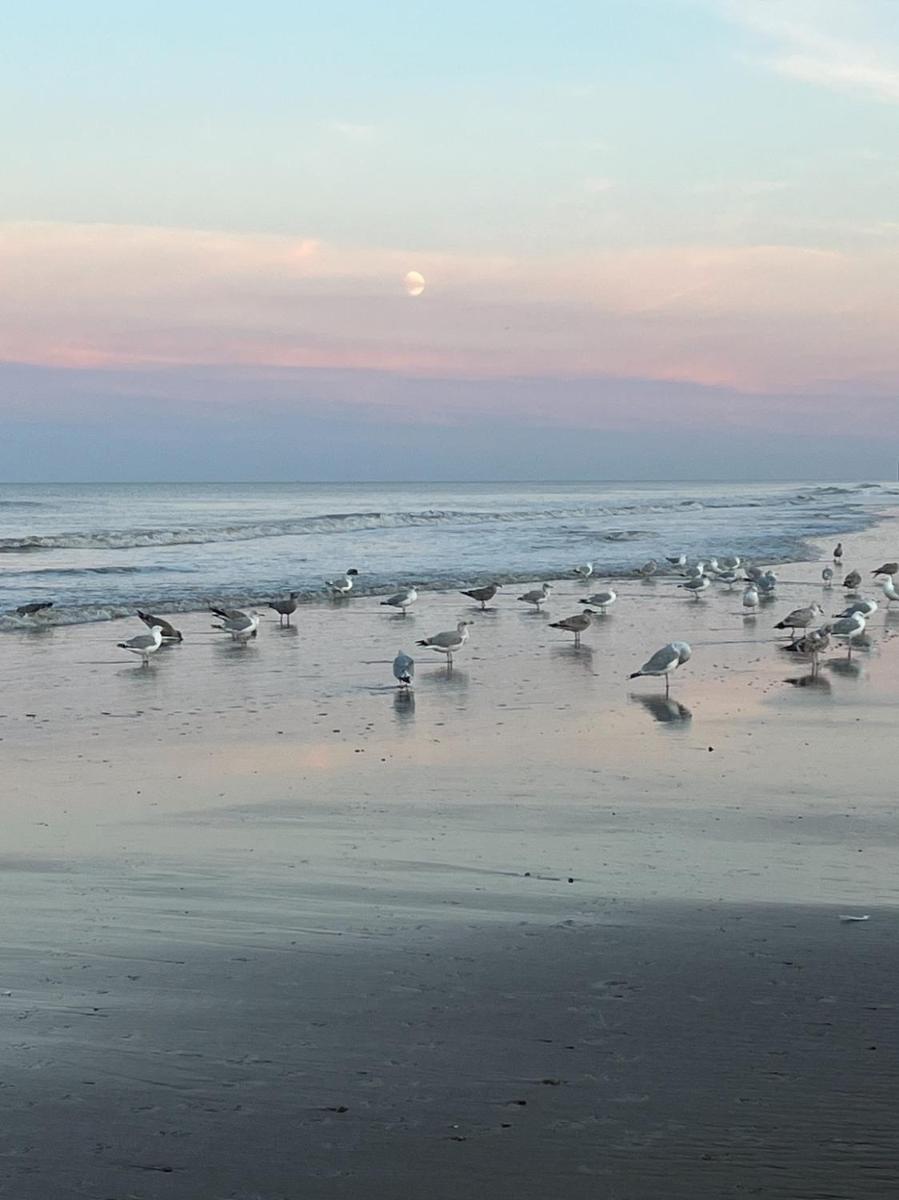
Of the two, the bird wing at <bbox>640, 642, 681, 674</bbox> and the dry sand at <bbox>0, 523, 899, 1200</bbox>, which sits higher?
the bird wing at <bbox>640, 642, 681, 674</bbox>

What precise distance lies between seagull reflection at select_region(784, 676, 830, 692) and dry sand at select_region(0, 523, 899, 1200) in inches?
57.3

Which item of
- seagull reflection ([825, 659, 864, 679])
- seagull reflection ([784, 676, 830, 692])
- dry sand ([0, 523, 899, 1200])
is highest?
dry sand ([0, 523, 899, 1200])

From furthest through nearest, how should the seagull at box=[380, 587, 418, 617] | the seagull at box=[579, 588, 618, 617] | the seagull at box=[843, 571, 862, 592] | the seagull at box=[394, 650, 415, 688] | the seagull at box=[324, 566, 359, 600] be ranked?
the seagull at box=[843, 571, 862, 592] → the seagull at box=[324, 566, 359, 600] → the seagull at box=[380, 587, 418, 617] → the seagull at box=[579, 588, 618, 617] → the seagull at box=[394, 650, 415, 688]

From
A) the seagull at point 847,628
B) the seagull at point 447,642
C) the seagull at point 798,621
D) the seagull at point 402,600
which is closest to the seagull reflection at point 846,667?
the seagull at point 847,628

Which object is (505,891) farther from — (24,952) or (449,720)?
(449,720)

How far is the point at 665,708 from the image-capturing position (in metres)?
12.0

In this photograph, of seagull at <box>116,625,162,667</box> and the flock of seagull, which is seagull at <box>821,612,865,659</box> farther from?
seagull at <box>116,625,162,667</box>

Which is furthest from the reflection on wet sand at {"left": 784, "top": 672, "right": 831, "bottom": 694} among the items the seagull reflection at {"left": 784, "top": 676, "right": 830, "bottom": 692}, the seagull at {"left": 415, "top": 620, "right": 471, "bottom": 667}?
the seagull at {"left": 415, "top": 620, "right": 471, "bottom": 667}

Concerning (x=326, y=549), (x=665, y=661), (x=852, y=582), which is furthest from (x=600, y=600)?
(x=326, y=549)

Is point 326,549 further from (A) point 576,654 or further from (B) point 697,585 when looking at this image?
(A) point 576,654

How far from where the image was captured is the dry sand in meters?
3.93

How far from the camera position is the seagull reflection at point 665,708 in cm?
1137

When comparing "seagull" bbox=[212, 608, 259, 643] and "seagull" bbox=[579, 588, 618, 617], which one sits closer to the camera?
"seagull" bbox=[212, 608, 259, 643]

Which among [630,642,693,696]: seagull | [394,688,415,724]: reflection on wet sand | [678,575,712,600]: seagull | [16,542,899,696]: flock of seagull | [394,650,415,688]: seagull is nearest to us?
[394,688,415,724]: reflection on wet sand
